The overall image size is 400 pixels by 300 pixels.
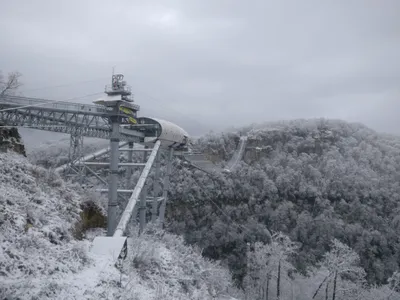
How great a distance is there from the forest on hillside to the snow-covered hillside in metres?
29.0

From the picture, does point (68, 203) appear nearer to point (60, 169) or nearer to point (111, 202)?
point (111, 202)

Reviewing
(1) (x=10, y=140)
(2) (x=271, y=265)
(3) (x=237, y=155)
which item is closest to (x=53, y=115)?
(1) (x=10, y=140)

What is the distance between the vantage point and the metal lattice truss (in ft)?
65.8

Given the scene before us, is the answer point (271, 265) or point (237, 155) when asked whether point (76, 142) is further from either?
point (237, 155)

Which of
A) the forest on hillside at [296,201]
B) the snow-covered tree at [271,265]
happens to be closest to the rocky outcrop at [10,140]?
the snow-covered tree at [271,265]

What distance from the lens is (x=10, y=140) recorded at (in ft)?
53.8

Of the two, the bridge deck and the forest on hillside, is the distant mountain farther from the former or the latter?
the forest on hillside

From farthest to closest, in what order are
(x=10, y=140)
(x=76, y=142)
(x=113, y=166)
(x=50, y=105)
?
(x=76, y=142), (x=50, y=105), (x=113, y=166), (x=10, y=140)

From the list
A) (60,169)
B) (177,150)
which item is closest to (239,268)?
(177,150)

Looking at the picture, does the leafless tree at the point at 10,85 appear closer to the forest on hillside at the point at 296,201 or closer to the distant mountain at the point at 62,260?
the distant mountain at the point at 62,260

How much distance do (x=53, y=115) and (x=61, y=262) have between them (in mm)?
16472

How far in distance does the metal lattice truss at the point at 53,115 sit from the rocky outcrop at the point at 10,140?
2246 mm

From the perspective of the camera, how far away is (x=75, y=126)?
22266 millimetres

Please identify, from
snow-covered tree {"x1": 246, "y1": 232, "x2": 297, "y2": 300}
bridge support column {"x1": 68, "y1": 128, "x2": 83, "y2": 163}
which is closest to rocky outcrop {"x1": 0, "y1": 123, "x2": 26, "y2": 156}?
bridge support column {"x1": 68, "y1": 128, "x2": 83, "y2": 163}
